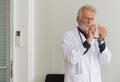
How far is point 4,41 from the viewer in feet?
9.44

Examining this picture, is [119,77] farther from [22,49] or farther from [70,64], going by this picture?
[22,49]

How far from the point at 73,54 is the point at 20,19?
874 mm

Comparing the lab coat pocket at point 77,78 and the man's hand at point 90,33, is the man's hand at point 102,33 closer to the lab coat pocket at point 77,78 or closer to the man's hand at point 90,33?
the man's hand at point 90,33

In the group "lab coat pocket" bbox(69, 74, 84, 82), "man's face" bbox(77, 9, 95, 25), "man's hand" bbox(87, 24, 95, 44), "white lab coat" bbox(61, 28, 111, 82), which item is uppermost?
"man's face" bbox(77, 9, 95, 25)

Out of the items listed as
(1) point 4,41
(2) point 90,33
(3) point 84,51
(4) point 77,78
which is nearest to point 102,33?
(2) point 90,33

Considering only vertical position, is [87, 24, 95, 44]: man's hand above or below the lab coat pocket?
above

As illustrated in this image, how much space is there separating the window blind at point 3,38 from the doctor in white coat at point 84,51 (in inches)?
34.9

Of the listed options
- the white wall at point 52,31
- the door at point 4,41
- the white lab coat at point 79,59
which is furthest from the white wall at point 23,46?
the white lab coat at point 79,59

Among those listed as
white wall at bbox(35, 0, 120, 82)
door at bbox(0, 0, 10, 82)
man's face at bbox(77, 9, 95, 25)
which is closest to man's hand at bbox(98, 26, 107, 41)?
man's face at bbox(77, 9, 95, 25)

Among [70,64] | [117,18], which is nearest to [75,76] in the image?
[70,64]

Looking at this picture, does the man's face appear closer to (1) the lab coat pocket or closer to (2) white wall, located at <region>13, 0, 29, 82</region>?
(1) the lab coat pocket

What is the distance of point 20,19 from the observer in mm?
2740

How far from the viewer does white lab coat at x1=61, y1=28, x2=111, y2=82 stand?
7.09ft

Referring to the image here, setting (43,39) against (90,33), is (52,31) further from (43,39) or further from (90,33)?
(90,33)
